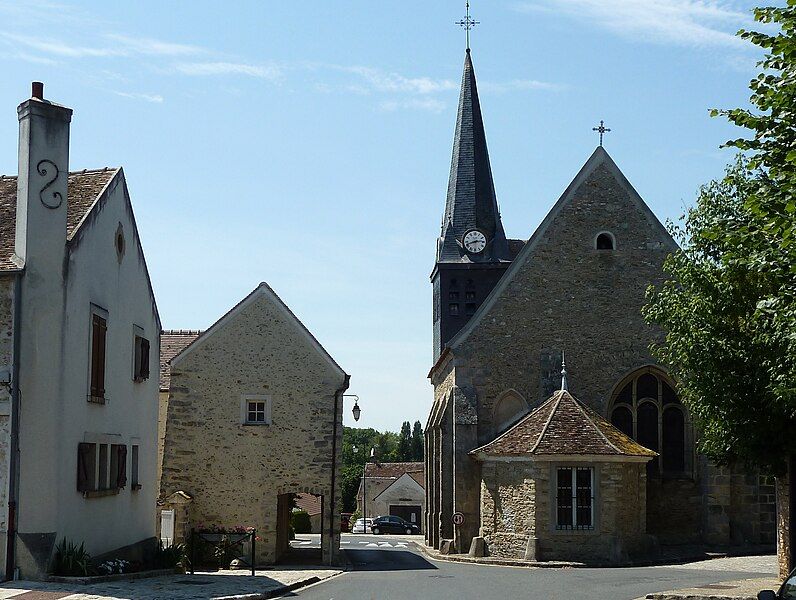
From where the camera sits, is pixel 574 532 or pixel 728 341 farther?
pixel 574 532

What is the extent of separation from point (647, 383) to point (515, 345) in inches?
163

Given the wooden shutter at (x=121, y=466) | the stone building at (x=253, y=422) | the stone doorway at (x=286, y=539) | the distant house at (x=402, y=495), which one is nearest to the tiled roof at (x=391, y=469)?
the distant house at (x=402, y=495)

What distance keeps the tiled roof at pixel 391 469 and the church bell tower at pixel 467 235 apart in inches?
1599

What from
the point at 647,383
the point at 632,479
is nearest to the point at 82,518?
the point at 632,479

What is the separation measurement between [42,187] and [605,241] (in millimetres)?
19030

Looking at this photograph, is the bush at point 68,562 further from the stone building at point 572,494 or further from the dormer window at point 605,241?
the dormer window at point 605,241

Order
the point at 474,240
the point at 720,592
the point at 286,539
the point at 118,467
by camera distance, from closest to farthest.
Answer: the point at 720,592 < the point at 118,467 < the point at 286,539 < the point at 474,240

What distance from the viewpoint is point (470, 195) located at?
4322 centimetres

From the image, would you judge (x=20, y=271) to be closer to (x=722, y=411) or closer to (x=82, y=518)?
(x=82, y=518)

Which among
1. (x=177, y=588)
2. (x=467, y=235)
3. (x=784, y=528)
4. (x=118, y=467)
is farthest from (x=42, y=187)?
(x=467, y=235)

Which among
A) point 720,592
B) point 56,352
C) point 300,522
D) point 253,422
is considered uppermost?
point 56,352

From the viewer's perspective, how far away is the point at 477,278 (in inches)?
1641

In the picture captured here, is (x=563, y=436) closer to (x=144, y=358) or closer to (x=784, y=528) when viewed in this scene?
(x=784, y=528)

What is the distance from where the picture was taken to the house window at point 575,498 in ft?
89.0
